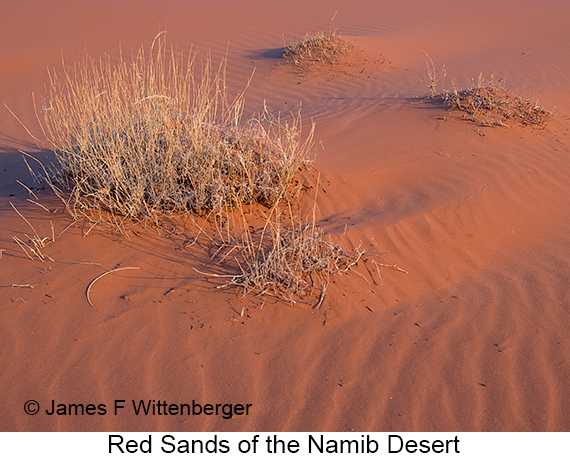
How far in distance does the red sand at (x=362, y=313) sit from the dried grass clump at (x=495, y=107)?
0.61 ft

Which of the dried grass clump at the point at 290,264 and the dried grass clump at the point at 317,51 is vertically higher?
the dried grass clump at the point at 317,51

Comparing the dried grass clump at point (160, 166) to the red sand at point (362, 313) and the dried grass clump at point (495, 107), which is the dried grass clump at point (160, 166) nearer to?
the red sand at point (362, 313)

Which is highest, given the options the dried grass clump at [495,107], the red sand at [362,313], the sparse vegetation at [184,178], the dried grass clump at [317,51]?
A: the dried grass clump at [317,51]

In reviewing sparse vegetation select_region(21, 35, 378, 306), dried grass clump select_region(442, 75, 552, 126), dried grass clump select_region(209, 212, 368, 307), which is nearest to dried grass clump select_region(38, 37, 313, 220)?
sparse vegetation select_region(21, 35, 378, 306)

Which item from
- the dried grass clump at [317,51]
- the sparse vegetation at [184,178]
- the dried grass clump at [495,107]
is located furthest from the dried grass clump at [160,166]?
the dried grass clump at [317,51]

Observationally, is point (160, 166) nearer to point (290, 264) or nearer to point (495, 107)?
point (290, 264)

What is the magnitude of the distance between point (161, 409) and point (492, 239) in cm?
279

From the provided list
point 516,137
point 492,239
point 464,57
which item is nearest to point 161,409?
point 492,239

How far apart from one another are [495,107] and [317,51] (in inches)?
203

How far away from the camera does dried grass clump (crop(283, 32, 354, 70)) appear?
32.2 feet

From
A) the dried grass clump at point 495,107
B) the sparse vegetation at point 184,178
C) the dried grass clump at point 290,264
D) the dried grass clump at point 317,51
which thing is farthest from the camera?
the dried grass clump at point 317,51

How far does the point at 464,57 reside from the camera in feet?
34.9

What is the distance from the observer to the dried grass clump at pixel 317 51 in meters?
9.81
